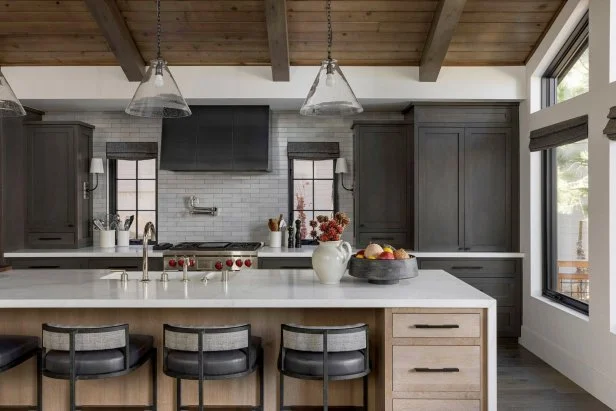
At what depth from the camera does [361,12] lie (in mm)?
5031

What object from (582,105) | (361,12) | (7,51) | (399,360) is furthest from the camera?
(7,51)

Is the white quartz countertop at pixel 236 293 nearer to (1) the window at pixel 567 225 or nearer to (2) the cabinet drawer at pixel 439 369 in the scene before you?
(2) the cabinet drawer at pixel 439 369

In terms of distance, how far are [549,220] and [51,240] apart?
5.33 meters

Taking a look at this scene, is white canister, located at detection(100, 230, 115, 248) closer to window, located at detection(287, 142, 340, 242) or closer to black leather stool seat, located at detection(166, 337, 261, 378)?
window, located at detection(287, 142, 340, 242)

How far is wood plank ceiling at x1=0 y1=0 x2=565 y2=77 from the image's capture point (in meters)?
4.95

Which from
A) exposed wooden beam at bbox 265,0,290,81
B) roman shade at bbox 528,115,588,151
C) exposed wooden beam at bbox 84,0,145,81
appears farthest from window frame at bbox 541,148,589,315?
exposed wooden beam at bbox 84,0,145,81

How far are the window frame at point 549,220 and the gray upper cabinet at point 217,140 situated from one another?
2.89 meters

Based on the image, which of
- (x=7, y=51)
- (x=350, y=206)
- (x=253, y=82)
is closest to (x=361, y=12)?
(x=253, y=82)

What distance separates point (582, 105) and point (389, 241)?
2460 millimetres

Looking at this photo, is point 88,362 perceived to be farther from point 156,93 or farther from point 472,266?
point 472,266

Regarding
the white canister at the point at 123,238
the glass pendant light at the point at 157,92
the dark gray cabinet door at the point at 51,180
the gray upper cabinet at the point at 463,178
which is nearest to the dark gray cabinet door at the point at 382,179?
the gray upper cabinet at the point at 463,178

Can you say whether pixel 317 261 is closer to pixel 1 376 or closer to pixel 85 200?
pixel 1 376

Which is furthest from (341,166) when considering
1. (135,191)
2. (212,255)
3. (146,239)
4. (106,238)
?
(146,239)

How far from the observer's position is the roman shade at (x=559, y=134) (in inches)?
172
